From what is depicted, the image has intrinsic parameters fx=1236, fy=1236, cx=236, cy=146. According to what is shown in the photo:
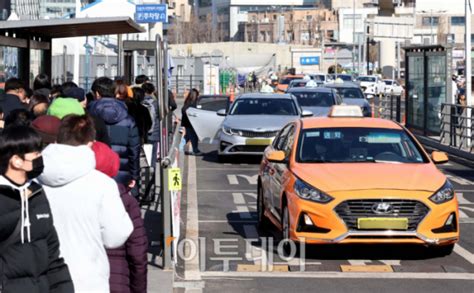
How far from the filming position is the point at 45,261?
5828mm

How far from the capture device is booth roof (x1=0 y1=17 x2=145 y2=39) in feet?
54.4

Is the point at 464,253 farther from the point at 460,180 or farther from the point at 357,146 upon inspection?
the point at 460,180

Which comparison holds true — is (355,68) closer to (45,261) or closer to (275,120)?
(275,120)

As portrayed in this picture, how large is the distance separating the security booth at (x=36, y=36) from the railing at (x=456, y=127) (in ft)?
34.1

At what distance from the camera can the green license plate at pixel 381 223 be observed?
12695mm

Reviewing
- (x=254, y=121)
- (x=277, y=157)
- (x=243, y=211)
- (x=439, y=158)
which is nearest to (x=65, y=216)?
(x=277, y=157)

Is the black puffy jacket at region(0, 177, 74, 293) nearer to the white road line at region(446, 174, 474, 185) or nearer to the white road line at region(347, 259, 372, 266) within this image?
the white road line at region(347, 259, 372, 266)

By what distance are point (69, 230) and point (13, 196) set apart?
0.81m

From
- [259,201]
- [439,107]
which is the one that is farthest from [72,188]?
[439,107]

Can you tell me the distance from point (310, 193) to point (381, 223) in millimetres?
814

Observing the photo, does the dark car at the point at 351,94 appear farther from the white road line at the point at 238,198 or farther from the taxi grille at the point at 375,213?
the taxi grille at the point at 375,213

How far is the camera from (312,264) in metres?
12.8

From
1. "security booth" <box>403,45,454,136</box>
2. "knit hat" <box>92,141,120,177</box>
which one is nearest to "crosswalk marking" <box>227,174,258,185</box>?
"security booth" <box>403,45,454,136</box>

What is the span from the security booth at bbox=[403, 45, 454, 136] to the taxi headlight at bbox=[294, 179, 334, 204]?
19.4 metres
